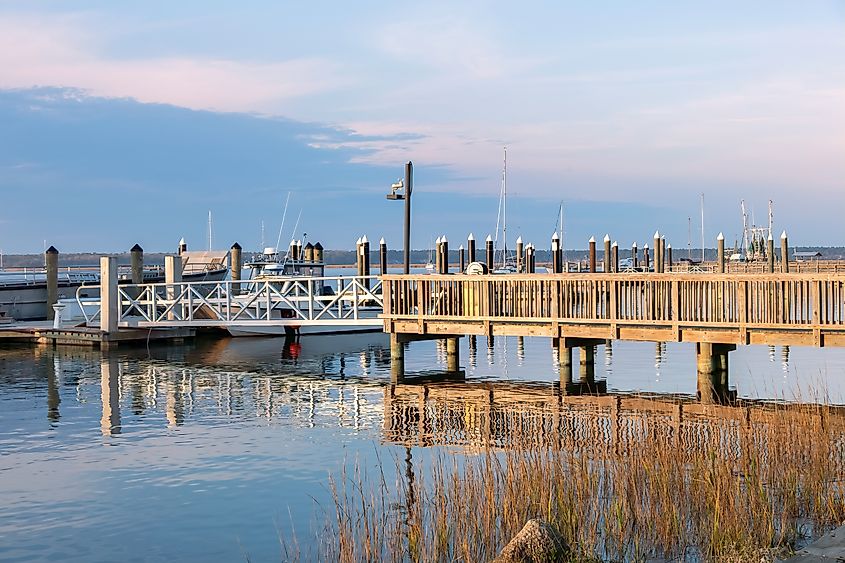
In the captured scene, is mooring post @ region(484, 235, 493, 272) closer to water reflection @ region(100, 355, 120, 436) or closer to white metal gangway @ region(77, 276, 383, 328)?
white metal gangway @ region(77, 276, 383, 328)

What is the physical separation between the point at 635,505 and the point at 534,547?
1886mm

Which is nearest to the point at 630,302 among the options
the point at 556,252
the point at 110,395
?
the point at 110,395

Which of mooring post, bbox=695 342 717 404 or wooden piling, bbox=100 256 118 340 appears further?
wooden piling, bbox=100 256 118 340

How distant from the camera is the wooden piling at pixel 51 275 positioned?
35000 millimetres

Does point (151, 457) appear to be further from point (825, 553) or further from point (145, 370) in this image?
point (145, 370)

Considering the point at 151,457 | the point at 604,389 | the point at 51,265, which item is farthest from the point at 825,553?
the point at 51,265

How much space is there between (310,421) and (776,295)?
8549 millimetres

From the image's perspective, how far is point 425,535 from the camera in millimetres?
8430

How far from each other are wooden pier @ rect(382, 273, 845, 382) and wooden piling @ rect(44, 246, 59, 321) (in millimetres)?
17191

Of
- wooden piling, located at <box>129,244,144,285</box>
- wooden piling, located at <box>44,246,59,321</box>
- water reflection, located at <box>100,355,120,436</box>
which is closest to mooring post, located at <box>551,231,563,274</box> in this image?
water reflection, located at <box>100,355,120,436</box>

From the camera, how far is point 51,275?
3584 centimetres

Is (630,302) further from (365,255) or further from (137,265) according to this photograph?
(137,265)

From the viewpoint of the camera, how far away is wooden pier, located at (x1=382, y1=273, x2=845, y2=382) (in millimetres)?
17281

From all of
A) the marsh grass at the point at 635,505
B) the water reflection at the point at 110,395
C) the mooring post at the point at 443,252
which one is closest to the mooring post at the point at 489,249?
the mooring post at the point at 443,252
